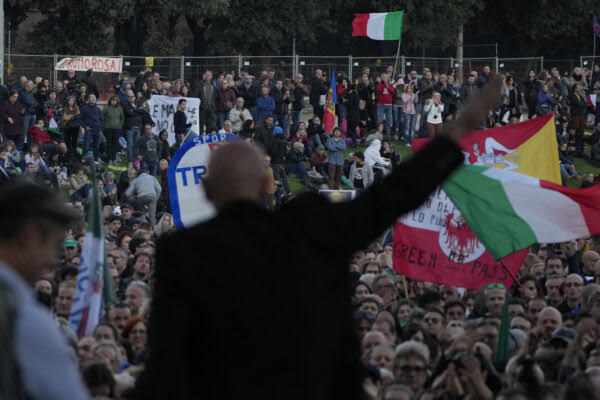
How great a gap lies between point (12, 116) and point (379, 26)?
36.9ft

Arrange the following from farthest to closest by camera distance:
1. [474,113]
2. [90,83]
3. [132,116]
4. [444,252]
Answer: [90,83] < [132,116] < [444,252] < [474,113]

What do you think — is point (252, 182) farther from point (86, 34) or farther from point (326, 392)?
A: point (86, 34)

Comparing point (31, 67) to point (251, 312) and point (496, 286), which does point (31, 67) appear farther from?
point (251, 312)

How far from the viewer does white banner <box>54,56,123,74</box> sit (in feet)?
94.7

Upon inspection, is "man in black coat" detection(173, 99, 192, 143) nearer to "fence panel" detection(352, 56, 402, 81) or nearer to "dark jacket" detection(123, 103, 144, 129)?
"dark jacket" detection(123, 103, 144, 129)

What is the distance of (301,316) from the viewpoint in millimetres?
2939

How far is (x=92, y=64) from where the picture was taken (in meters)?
28.9

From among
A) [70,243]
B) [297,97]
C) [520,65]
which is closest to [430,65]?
[520,65]

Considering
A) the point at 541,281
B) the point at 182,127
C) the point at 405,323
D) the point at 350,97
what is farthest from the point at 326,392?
the point at 350,97

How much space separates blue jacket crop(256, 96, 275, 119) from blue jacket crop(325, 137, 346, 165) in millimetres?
2038

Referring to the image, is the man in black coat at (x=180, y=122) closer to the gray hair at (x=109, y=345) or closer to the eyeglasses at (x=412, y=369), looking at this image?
the gray hair at (x=109, y=345)

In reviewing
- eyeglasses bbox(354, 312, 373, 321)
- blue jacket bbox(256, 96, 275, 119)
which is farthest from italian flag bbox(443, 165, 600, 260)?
blue jacket bbox(256, 96, 275, 119)

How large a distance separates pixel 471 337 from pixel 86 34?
1242 inches

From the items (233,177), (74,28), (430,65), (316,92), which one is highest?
(74,28)
